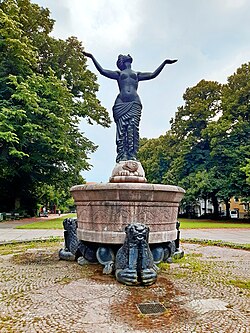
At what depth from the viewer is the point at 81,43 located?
25.9 m

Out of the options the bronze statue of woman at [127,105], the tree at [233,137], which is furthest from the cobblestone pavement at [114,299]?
the tree at [233,137]

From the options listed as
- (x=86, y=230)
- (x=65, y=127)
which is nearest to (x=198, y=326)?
(x=86, y=230)

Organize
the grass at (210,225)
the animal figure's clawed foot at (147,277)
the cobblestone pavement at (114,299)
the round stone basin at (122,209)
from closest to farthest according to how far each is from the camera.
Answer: the cobblestone pavement at (114,299) < the animal figure's clawed foot at (147,277) < the round stone basin at (122,209) < the grass at (210,225)

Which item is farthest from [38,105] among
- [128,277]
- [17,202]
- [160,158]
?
[160,158]

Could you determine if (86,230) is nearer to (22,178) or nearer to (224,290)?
(224,290)

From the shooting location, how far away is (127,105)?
7.79m

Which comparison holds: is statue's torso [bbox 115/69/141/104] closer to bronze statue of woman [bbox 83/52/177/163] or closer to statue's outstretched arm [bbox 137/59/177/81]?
bronze statue of woman [bbox 83/52/177/163]

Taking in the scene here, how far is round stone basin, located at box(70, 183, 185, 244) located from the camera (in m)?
5.64

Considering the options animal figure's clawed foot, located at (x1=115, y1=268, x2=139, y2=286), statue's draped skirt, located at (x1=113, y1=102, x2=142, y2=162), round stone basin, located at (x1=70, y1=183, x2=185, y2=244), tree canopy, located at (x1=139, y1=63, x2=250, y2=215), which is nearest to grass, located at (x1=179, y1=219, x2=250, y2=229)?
tree canopy, located at (x1=139, y1=63, x2=250, y2=215)

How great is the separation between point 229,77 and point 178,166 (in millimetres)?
9456

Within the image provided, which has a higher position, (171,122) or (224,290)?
(171,122)

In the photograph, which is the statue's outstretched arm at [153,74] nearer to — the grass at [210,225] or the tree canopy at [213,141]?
the grass at [210,225]

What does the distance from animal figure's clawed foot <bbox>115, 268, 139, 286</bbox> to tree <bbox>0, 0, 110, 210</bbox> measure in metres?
14.0

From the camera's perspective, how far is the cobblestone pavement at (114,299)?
3.13m
